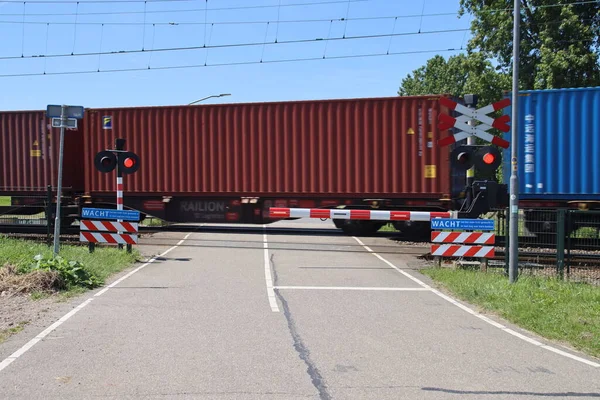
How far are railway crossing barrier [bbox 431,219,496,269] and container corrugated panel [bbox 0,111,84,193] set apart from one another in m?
13.2

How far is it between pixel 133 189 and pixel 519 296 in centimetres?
1380

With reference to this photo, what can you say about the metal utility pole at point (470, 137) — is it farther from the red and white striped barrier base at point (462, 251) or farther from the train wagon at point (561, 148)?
the train wagon at point (561, 148)

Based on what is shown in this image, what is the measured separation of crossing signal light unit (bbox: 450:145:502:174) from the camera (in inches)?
410

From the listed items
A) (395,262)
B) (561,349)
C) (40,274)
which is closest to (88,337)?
(40,274)

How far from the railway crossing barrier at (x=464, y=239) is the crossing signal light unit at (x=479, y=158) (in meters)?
1.35

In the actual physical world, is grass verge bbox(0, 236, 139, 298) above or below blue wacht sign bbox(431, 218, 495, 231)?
below

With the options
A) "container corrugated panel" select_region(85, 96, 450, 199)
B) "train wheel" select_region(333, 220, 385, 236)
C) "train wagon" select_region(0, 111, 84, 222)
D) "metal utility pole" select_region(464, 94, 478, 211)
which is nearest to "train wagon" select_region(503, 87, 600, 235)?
"container corrugated panel" select_region(85, 96, 450, 199)

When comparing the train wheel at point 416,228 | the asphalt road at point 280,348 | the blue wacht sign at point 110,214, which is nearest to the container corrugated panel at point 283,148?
the train wheel at point 416,228

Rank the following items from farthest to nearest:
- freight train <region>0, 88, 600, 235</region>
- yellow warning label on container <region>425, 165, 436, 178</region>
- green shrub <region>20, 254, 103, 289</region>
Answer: yellow warning label on container <region>425, 165, 436, 178</region> → freight train <region>0, 88, 600, 235</region> → green shrub <region>20, 254, 103, 289</region>

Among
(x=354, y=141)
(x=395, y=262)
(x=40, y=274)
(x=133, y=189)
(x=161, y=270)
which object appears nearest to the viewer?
(x=40, y=274)

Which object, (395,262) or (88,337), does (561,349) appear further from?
(395,262)

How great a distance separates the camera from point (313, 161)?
17469mm

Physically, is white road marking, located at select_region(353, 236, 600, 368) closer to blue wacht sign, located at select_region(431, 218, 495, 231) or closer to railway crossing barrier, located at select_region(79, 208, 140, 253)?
blue wacht sign, located at select_region(431, 218, 495, 231)

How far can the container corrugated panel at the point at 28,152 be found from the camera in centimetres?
1914
